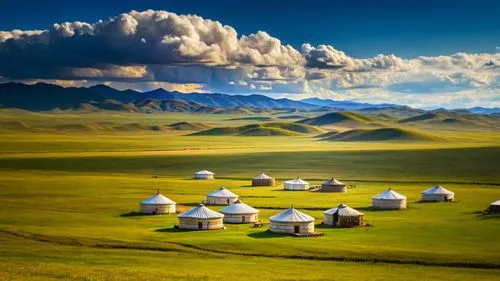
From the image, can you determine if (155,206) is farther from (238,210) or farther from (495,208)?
(495,208)

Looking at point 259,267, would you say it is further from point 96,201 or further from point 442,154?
point 442,154

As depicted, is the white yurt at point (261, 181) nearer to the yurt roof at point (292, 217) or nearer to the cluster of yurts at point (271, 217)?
the cluster of yurts at point (271, 217)

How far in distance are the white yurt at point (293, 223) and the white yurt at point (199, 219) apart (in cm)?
507

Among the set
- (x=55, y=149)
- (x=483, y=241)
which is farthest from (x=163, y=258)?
A: (x=55, y=149)

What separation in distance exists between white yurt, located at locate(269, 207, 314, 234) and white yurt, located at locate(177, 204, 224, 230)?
5.07 m

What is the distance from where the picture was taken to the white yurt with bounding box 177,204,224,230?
5491cm

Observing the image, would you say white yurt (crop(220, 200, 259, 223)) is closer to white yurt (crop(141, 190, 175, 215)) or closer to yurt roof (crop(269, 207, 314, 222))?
yurt roof (crop(269, 207, 314, 222))

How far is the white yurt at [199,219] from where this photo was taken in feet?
180

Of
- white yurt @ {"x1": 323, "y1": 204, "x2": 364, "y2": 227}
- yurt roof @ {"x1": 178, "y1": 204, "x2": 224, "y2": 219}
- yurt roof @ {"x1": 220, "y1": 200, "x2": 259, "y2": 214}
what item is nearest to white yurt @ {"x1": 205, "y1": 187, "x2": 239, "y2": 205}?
yurt roof @ {"x1": 220, "y1": 200, "x2": 259, "y2": 214}

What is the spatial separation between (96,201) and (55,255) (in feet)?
102

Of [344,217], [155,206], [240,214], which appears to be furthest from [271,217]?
[155,206]

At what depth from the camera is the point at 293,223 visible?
51938mm

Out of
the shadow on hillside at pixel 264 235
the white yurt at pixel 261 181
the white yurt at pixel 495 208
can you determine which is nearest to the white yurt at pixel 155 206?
the shadow on hillside at pixel 264 235

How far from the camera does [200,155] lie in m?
142
